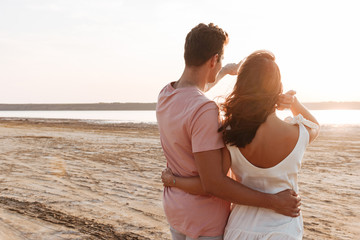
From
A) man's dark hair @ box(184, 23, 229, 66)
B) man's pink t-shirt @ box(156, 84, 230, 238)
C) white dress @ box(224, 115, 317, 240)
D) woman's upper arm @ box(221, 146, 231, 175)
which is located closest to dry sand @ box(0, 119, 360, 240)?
man's pink t-shirt @ box(156, 84, 230, 238)

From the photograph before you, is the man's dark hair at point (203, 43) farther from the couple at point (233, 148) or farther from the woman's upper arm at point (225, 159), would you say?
the woman's upper arm at point (225, 159)

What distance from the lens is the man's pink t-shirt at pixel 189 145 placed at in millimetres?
1888

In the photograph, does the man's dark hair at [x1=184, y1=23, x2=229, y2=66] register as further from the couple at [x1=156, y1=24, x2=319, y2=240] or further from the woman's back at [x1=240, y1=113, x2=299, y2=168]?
the woman's back at [x1=240, y1=113, x2=299, y2=168]

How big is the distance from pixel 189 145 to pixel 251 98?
0.40m

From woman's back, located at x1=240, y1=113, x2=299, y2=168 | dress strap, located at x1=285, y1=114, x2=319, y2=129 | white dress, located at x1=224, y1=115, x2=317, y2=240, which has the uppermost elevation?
dress strap, located at x1=285, y1=114, x2=319, y2=129

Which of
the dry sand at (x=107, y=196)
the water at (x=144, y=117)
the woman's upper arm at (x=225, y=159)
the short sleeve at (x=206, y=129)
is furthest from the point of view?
the water at (x=144, y=117)

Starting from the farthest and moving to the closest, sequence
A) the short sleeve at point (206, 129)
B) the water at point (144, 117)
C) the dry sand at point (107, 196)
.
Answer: the water at point (144, 117), the dry sand at point (107, 196), the short sleeve at point (206, 129)

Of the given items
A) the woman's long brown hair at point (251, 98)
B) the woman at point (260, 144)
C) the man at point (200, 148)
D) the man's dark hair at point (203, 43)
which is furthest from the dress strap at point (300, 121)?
the man's dark hair at point (203, 43)

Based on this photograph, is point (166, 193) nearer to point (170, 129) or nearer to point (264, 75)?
point (170, 129)

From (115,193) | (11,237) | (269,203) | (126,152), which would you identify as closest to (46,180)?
(115,193)

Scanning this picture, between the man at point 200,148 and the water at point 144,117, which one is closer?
the man at point 200,148

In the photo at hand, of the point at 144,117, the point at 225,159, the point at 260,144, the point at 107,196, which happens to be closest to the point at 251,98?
the point at 260,144

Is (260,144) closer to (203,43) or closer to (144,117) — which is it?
(203,43)

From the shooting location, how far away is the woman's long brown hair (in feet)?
6.19
